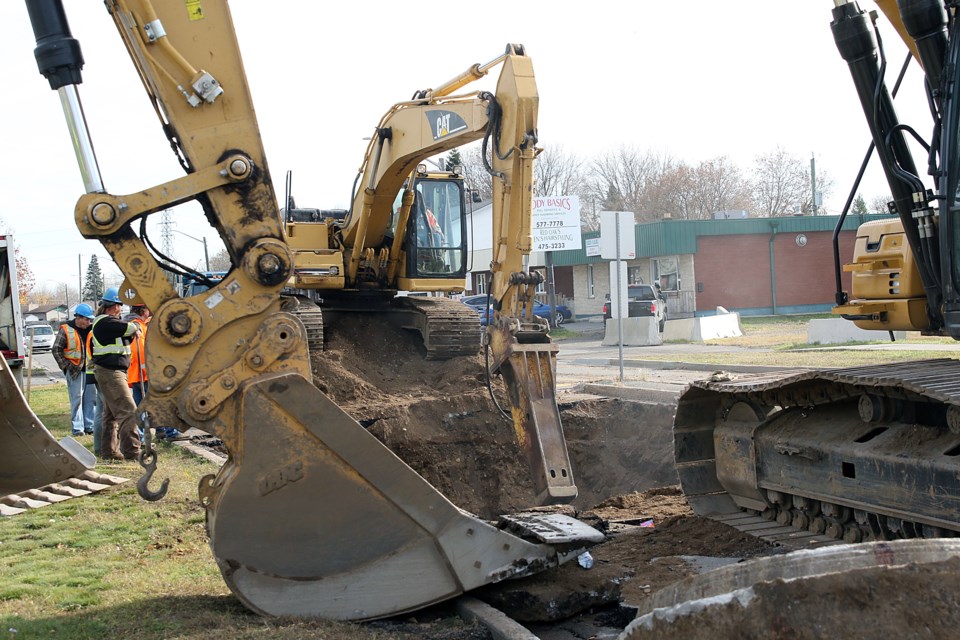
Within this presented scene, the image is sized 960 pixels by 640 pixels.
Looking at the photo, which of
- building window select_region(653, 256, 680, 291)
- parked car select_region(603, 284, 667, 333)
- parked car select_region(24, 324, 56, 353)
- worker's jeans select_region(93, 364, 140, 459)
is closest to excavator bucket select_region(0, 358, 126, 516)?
worker's jeans select_region(93, 364, 140, 459)

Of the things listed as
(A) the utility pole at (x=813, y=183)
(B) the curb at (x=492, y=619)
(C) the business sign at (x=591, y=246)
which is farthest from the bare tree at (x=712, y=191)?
(B) the curb at (x=492, y=619)

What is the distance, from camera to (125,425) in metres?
10.5

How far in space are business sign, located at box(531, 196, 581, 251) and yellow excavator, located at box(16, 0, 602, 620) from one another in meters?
32.8

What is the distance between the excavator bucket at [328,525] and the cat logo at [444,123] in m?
4.82

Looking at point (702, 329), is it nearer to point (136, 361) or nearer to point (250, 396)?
point (136, 361)

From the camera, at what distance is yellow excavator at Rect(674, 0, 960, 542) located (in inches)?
179

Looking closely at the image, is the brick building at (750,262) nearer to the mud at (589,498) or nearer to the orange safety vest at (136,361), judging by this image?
the mud at (589,498)

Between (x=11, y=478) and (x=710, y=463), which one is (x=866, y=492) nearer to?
(x=710, y=463)

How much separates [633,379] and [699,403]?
33.1 feet

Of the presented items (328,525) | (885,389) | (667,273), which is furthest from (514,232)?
(667,273)

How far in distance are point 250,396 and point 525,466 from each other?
549cm

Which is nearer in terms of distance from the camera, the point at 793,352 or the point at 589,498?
the point at 589,498

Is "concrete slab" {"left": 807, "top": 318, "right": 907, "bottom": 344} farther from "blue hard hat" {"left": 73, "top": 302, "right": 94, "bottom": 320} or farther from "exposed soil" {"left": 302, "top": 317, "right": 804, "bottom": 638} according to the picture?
"blue hard hat" {"left": 73, "top": 302, "right": 94, "bottom": 320}

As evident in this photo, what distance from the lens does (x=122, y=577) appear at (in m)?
5.93
